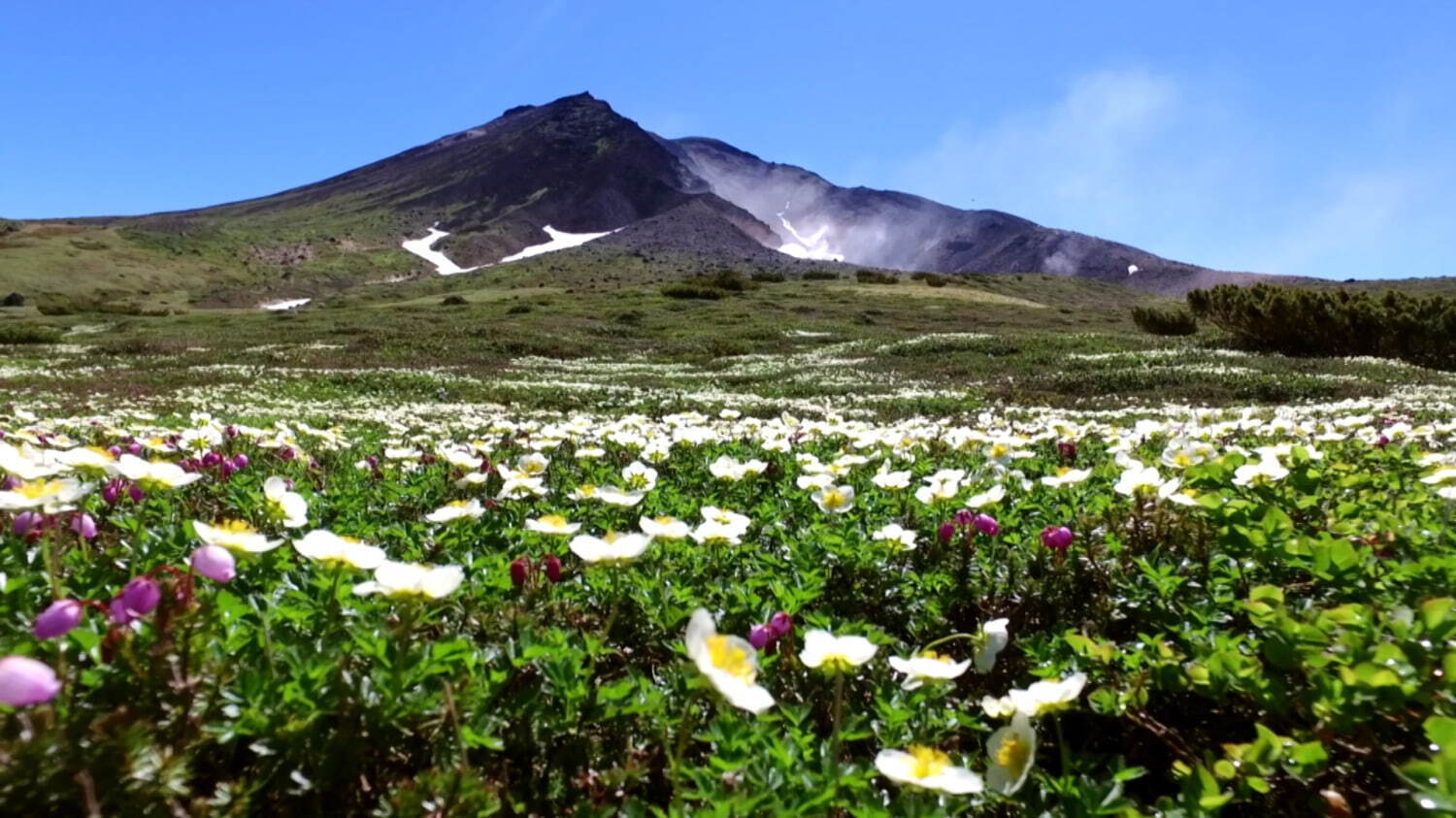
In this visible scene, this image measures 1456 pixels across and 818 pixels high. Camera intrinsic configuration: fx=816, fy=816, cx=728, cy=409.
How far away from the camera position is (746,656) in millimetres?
1427

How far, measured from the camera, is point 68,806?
43.9 inches

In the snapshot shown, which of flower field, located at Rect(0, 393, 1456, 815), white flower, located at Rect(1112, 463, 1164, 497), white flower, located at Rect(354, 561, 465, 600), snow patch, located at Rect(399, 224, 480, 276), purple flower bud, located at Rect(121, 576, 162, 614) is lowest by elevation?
flower field, located at Rect(0, 393, 1456, 815)

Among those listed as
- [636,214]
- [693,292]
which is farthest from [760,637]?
[636,214]

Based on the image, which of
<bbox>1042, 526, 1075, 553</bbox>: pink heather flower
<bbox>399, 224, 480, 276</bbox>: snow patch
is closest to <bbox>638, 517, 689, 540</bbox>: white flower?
<bbox>1042, 526, 1075, 553</bbox>: pink heather flower

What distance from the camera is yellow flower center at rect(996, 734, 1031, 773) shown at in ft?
4.84

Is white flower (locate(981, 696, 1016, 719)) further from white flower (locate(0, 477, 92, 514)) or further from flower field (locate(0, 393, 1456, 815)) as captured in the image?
white flower (locate(0, 477, 92, 514))

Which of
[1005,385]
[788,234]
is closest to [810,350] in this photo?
[1005,385]

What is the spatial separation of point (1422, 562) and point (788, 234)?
17976 cm

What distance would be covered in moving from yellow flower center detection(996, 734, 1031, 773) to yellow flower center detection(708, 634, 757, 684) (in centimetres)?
51

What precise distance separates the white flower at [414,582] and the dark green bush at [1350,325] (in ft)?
98.2

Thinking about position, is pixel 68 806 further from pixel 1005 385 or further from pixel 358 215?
pixel 358 215

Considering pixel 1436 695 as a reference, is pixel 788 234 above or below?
above

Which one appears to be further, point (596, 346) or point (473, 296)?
point (473, 296)

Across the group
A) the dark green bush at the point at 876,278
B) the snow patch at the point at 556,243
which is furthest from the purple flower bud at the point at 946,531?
the snow patch at the point at 556,243
